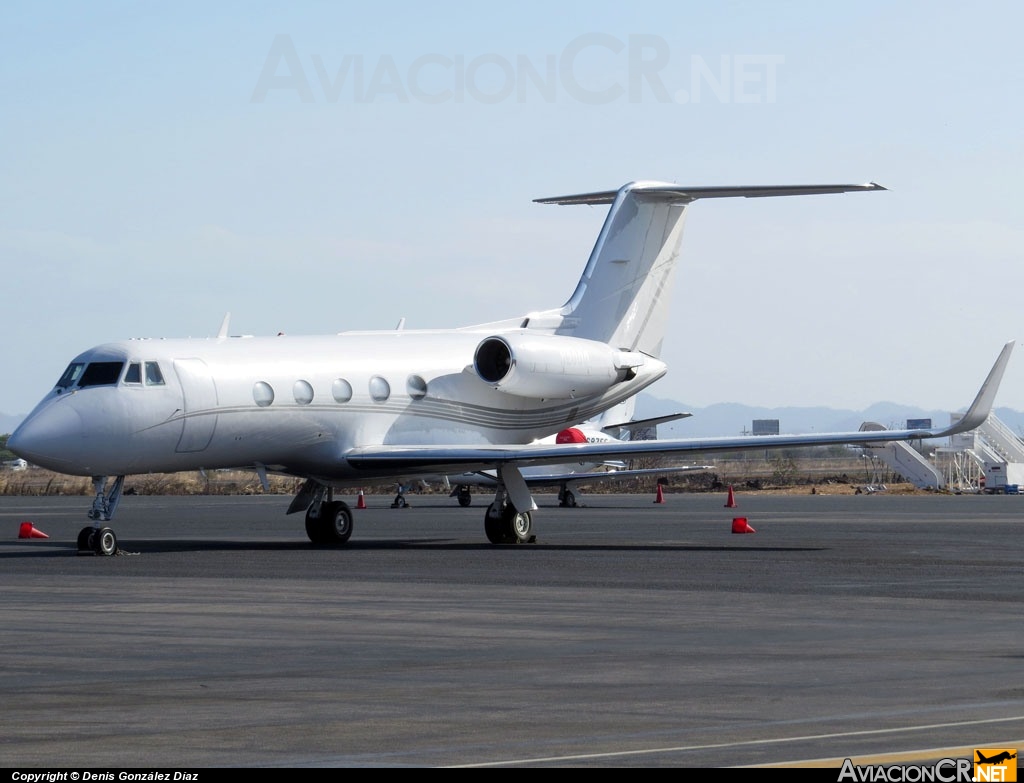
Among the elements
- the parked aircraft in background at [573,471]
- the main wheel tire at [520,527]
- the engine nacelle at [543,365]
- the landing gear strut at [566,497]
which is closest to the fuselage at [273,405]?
the engine nacelle at [543,365]

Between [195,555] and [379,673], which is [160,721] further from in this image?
[195,555]

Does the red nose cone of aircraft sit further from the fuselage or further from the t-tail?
the fuselage

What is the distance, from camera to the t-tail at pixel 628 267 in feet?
104

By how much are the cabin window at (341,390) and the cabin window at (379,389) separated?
1.71 ft

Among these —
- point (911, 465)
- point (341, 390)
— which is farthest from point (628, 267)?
point (911, 465)

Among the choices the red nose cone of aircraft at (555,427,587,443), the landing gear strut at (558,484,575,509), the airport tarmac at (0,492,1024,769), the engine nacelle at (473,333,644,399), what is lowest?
the airport tarmac at (0,492,1024,769)

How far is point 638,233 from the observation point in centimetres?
3189

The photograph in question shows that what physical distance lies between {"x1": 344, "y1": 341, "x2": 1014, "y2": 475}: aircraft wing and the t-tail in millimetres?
5472

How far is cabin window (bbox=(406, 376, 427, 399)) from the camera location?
2792cm

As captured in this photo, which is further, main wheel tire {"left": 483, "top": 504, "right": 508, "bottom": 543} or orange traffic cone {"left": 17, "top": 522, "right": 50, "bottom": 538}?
orange traffic cone {"left": 17, "top": 522, "right": 50, "bottom": 538}

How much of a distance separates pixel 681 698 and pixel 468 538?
20.4 m

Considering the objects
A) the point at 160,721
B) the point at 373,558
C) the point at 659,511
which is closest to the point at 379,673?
the point at 160,721

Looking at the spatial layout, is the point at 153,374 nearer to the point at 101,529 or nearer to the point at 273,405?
the point at 273,405

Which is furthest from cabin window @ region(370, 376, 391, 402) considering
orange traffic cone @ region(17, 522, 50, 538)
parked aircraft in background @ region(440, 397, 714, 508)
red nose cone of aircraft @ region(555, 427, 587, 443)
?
red nose cone of aircraft @ region(555, 427, 587, 443)
